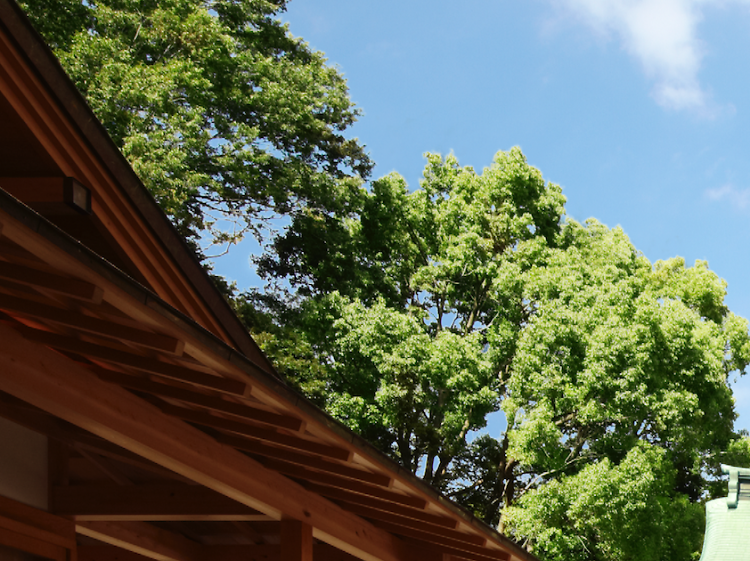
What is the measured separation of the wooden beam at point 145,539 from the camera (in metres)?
4.49

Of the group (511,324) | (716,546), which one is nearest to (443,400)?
(511,324)

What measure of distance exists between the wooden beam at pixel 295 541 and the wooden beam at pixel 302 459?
47cm

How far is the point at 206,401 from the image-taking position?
288 centimetres

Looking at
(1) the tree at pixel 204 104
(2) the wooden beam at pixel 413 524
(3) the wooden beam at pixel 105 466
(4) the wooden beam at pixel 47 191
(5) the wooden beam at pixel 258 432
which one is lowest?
(3) the wooden beam at pixel 105 466

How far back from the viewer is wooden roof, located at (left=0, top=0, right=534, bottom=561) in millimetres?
2320

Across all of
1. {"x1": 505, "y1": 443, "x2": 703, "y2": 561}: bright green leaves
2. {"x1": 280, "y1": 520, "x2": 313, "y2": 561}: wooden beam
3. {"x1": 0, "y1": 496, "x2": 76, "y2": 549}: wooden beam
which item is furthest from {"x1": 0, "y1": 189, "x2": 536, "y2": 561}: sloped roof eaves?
{"x1": 505, "y1": 443, "x2": 703, "y2": 561}: bright green leaves

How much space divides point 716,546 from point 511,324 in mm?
8536

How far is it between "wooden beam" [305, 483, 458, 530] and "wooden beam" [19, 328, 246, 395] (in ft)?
4.95

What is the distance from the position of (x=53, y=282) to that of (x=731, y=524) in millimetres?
9608

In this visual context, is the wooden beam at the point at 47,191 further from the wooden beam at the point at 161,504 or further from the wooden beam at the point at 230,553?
the wooden beam at the point at 230,553

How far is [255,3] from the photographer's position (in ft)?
72.5

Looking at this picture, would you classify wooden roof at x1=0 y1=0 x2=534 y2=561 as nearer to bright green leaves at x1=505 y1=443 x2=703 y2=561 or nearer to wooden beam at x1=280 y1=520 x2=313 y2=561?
A: wooden beam at x1=280 y1=520 x2=313 y2=561

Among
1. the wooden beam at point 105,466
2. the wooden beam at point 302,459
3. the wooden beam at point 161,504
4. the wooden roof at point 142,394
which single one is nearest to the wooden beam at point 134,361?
the wooden roof at point 142,394

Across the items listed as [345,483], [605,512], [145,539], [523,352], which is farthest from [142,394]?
[523,352]
